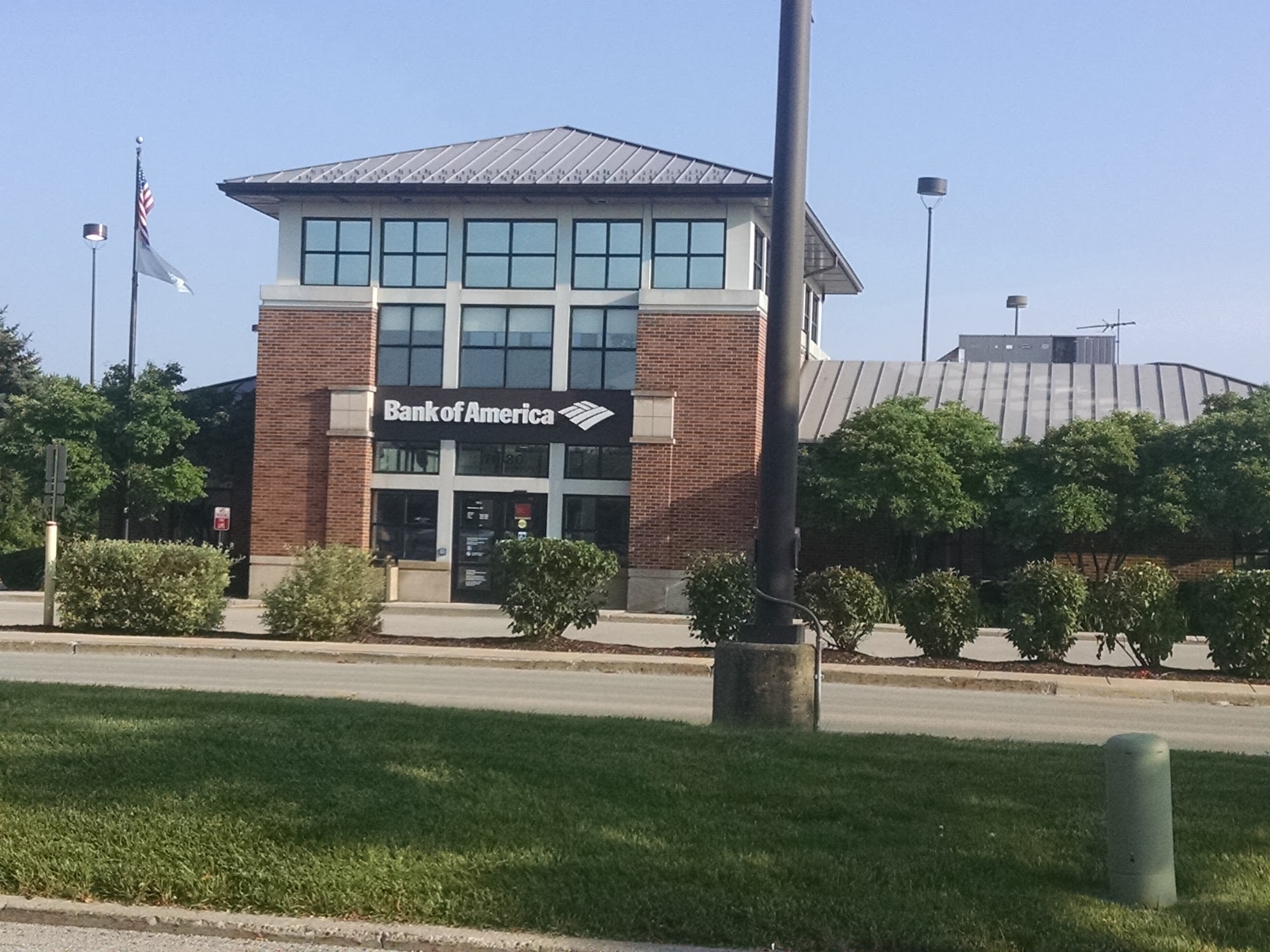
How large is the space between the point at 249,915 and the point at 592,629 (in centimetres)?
1987

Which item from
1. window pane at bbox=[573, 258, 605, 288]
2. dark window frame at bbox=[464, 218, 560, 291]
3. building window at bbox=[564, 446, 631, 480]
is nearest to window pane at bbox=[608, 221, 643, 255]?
window pane at bbox=[573, 258, 605, 288]

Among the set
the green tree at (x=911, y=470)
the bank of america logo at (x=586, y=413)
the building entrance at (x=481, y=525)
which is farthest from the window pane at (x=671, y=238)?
the building entrance at (x=481, y=525)

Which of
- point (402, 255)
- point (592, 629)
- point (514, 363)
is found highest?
point (402, 255)

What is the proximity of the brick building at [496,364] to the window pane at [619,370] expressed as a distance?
0.18 feet

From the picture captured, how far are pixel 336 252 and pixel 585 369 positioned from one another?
6821 mm

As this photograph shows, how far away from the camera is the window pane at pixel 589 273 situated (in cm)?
3366

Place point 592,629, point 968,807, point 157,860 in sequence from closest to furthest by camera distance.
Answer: point 157,860 < point 968,807 < point 592,629

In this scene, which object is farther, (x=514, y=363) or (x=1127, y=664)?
(x=514, y=363)

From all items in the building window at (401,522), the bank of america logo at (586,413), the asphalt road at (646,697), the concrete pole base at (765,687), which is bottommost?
the asphalt road at (646,697)

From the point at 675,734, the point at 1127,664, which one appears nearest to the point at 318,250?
the point at 1127,664

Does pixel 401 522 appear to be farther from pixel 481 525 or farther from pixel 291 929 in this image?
pixel 291 929

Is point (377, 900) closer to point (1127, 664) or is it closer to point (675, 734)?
point (675, 734)

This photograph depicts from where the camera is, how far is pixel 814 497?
32.5 metres

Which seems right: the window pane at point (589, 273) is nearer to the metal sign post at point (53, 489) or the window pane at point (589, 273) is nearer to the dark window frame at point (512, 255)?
the dark window frame at point (512, 255)
